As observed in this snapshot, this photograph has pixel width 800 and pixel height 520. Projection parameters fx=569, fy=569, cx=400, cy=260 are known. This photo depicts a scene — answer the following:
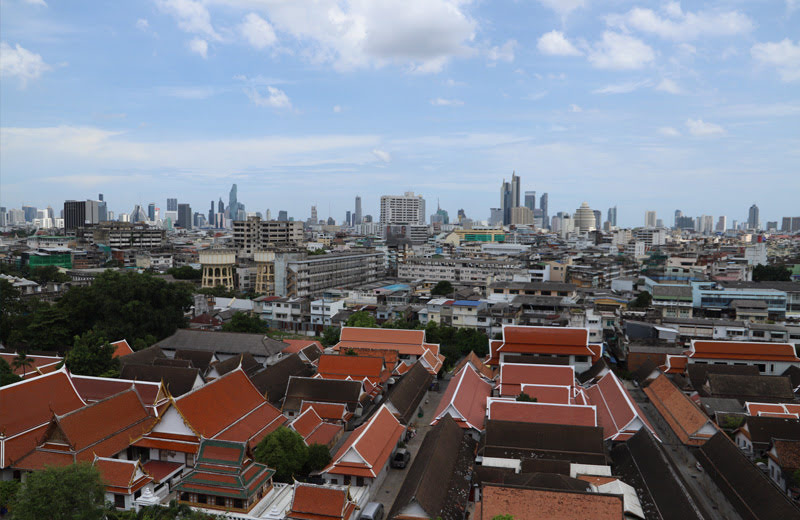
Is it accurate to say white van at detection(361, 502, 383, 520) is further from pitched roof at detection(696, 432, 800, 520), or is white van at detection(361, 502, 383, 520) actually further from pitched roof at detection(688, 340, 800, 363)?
pitched roof at detection(688, 340, 800, 363)

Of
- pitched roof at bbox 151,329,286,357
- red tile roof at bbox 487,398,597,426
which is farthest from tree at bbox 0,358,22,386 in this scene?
red tile roof at bbox 487,398,597,426

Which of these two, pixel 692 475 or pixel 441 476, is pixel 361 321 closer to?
pixel 441 476

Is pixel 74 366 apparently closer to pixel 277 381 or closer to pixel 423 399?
pixel 277 381

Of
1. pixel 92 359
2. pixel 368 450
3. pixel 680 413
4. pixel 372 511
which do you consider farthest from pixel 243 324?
pixel 680 413

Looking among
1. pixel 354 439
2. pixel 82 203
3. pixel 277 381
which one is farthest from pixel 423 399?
pixel 82 203

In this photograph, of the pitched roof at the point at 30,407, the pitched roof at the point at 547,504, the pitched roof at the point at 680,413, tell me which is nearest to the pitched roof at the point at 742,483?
the pitched roof at the point at 680,413

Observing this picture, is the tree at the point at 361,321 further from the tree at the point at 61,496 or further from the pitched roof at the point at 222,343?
the tree at the point at 61,496
